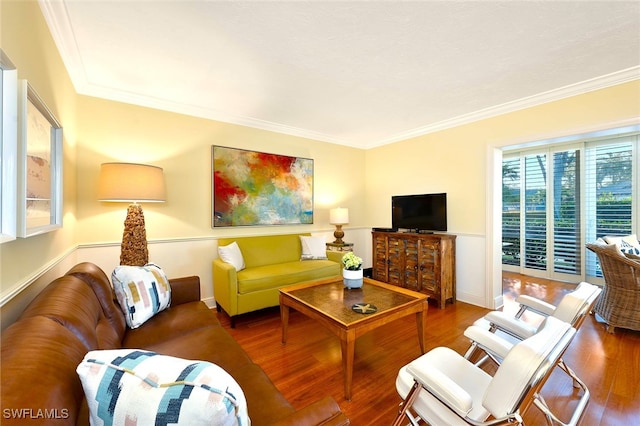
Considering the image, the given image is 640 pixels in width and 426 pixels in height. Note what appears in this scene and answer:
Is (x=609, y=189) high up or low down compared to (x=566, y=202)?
up

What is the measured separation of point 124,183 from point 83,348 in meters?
1.80

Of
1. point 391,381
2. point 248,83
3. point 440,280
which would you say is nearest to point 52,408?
point 391,381

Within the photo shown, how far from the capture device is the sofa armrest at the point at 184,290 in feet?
7.38

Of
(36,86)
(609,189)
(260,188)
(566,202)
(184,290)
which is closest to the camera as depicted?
(36,86)

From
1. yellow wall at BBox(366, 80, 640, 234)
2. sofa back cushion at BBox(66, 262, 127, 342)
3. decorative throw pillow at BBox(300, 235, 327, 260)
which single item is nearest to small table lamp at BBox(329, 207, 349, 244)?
decorative throw pillow at BBox(300, 235, 327, 260)

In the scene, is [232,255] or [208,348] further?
[232,255]

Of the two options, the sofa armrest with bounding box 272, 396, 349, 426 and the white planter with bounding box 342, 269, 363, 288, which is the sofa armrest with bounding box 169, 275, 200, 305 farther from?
the sofa armrest with bounding box 272, 396, 349, 426

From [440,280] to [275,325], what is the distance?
216 centimetres

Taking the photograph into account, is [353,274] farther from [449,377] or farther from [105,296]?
[105,296]

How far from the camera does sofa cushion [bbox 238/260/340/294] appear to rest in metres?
2.91

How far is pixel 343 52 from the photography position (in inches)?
85.4

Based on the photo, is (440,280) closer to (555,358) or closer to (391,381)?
(391,381)

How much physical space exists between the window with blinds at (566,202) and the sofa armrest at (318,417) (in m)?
5.43

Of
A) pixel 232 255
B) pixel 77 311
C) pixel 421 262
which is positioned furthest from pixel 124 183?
pixel 421 262
